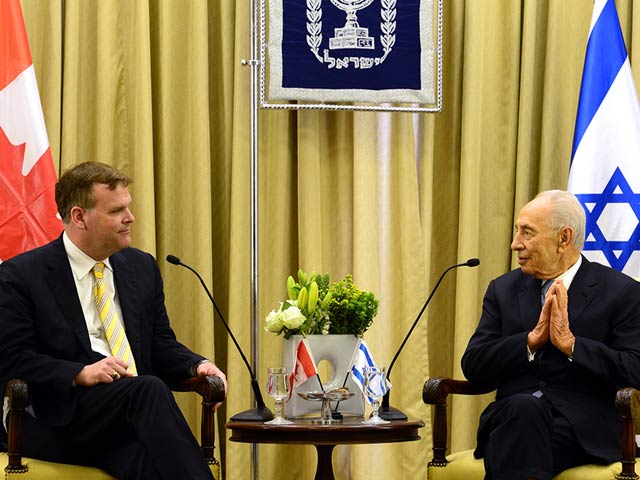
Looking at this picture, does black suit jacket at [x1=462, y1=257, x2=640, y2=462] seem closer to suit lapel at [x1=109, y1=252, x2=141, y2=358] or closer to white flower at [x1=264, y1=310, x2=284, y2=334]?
white flower at [x1=264, y1=310, x2=284, y2=334]

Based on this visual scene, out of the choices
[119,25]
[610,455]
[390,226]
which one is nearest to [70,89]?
[119,25]

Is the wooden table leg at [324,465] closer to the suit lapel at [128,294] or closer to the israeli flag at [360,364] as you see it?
the israeli flag at [360,364]

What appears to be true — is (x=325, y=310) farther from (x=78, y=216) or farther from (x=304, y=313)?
(x=78, y=216)

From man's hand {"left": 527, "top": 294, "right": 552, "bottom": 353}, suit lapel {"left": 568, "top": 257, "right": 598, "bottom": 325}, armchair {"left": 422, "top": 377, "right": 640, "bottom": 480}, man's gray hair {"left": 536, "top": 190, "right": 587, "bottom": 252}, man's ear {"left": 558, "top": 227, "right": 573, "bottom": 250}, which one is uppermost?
man's gray hair {"left": 536, "top": 190, "right": 587, "bottom": 252}

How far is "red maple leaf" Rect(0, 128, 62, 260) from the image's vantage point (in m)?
4.10

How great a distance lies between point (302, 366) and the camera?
3580 mm

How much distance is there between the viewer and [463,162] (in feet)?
16.0

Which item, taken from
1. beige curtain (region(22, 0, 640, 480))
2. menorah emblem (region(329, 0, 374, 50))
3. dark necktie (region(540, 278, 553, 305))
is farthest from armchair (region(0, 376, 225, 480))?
menorah emblem (region(329, 0, 374, 50))

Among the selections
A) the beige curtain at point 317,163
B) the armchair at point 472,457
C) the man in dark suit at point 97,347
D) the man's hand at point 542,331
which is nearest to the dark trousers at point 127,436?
the man in dark suit at point 97,347

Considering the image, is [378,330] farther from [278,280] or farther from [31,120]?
[31,120]

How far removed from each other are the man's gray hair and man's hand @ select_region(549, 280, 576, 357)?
11.9 inches

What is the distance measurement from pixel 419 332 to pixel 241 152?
3.58 feet

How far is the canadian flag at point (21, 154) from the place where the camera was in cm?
412

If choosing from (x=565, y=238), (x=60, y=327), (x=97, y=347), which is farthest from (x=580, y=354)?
(x=60, y=327)
